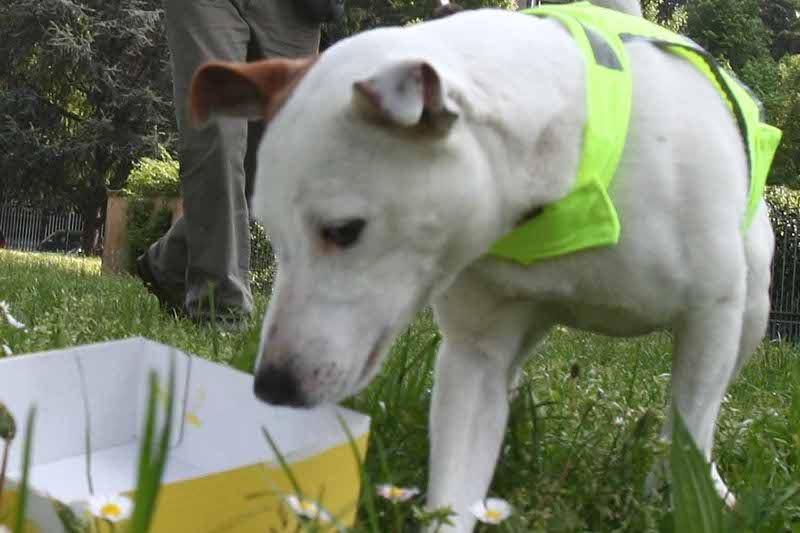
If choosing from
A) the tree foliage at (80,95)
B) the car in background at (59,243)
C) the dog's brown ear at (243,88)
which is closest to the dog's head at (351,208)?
the dog's brown ear at (243,88)

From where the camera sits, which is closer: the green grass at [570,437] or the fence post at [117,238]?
the green grass at [570,437]

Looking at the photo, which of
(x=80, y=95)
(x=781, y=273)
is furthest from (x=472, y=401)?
(x=80, y=95)

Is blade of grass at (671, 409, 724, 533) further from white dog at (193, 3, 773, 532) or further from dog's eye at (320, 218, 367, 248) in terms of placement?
dog's eye at (320, 218, 367, 248)

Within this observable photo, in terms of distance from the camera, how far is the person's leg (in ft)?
13.4

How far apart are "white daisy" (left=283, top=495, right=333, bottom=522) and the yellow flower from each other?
8.4 inches

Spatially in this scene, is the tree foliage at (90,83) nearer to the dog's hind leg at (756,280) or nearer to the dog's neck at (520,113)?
the dog's hind leg at (756,280)

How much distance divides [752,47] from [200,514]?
99.7 ft

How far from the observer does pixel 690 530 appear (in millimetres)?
1562

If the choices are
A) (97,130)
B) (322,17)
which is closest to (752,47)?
(97,130)

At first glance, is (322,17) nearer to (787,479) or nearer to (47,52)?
(787,479)

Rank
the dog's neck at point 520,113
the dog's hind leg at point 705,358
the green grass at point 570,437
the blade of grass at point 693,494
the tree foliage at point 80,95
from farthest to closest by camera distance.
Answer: the tree foliage at point 80,95
the dog's hind leg at point 705,358
the green grass at point 570,437
the dog's neck at point 520,113
the blade of grass at point 693,494

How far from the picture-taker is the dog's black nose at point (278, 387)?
5.36 feet

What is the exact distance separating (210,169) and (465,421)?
2.36 meters

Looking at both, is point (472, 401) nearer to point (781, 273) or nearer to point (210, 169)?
point (210, 169)
